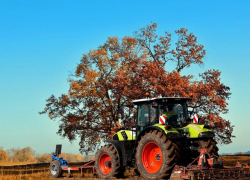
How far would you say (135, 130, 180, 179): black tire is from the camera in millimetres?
12508

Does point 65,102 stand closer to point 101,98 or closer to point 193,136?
point 101,98

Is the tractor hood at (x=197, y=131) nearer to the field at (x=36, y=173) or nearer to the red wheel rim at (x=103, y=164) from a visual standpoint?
the field at (x=36, y=173)

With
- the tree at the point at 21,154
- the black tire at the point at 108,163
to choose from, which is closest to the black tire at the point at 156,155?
the black tire at the point at 108,163

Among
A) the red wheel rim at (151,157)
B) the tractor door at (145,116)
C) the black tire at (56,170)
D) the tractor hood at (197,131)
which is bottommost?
the black tire at (56,170)

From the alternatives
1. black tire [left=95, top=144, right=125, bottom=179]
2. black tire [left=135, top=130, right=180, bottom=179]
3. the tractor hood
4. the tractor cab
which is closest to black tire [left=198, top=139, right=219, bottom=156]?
the tractor hood

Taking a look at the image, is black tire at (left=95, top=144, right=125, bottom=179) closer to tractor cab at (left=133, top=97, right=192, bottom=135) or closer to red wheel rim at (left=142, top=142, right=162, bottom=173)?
tractor cab at (left=133, top=97, right=192, bottom=135)

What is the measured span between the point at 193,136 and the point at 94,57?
24.0 meters

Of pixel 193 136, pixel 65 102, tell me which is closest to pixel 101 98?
pixel 65 102

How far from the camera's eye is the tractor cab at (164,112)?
46.8 ft

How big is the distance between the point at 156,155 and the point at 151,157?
1.55 feet

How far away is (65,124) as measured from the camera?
34250mm

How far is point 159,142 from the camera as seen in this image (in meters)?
12.9

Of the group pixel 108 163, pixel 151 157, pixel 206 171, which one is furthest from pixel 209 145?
pixel 108 163

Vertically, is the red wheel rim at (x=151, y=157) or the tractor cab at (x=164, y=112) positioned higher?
the tractor cab at (x=164, y=112)
